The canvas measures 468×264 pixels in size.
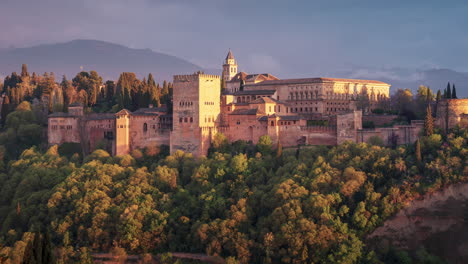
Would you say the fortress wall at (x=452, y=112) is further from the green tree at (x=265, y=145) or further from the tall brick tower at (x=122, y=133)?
the tall brick tower at (x=122, y=133)

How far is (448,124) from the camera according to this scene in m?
41.3

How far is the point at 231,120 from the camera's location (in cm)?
4722

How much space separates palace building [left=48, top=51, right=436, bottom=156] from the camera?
4428 centimetres

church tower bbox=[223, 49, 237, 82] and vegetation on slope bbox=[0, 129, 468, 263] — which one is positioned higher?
church tower bbox=[223, 49, 237, 82]

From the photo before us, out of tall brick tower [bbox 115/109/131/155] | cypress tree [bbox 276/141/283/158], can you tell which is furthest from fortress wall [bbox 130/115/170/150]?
cypress tree [bbox 276/141/283/158]

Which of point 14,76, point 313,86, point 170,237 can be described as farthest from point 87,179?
point 14,76

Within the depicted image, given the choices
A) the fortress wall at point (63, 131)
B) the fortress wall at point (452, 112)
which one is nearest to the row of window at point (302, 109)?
the fortress wall at point (452, 112)

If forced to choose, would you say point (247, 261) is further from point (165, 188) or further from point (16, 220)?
point (16, 220)

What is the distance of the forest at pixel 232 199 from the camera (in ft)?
112

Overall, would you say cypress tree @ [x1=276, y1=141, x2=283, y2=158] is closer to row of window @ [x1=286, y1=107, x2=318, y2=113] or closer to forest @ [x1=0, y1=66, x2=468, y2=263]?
forest @ [x1=0, y1=66, x2=468, y2=263]

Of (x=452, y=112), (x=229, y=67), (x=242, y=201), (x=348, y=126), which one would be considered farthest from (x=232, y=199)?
(x=229, y=67)

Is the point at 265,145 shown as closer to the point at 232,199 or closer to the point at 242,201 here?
the point at 232,199

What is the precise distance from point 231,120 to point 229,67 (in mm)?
33006

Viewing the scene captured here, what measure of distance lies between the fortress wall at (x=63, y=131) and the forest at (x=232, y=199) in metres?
5.10
